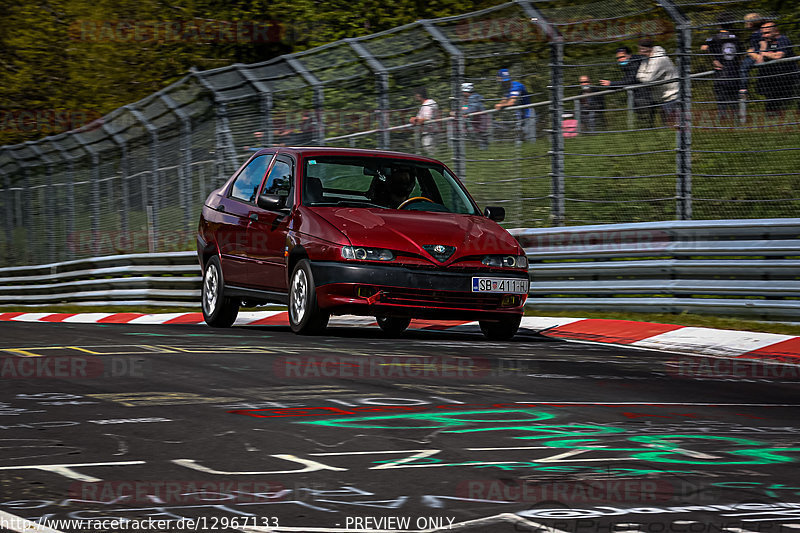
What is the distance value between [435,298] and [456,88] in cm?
511

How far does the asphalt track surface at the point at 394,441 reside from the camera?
13.5ft

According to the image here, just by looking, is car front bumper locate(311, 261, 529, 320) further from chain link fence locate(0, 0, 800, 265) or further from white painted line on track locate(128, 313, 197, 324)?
white painted line on track locate(128, 313, 197, 324)

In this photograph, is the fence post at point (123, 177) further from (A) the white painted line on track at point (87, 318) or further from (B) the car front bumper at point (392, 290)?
(B) the car front bumper at point (392, 290)

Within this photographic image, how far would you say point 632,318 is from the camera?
1264 centimetres

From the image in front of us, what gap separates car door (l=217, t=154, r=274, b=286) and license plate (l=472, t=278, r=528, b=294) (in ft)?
7.67

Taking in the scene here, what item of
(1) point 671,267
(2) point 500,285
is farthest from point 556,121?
(2) point 500,285

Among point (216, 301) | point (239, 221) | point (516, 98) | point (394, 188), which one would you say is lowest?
point (216, 301)

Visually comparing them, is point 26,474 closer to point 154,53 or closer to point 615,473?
point 615,473

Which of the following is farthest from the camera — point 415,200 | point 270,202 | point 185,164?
point 185,164

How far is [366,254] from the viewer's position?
10.0 meters

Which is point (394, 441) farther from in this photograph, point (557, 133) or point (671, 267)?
point (557, 133)

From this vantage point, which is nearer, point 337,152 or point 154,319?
point 337,152

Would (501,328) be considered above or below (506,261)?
below

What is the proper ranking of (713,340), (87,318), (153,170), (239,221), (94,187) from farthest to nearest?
(94,187)
(153,170)
(87,318)
(239,221)
(713,340)
